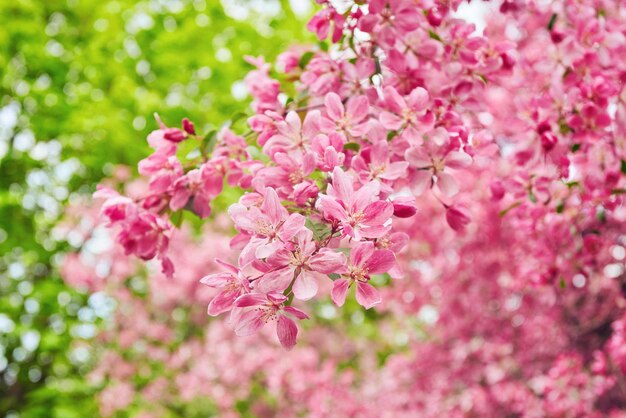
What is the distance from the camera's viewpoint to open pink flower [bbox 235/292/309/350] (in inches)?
A: 40.3

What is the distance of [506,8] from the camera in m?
1.98

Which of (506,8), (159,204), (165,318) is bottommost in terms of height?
(165,318)

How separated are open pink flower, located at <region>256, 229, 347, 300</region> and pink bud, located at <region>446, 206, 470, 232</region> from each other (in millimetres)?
606

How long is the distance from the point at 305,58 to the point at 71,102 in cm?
415

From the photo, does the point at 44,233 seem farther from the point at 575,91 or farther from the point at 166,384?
the point at 575,91

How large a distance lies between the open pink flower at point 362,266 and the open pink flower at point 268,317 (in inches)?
3.4

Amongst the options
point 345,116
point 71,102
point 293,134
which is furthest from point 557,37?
point 71,102

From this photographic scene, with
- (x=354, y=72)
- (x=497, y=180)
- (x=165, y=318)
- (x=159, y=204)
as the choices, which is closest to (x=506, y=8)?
(x=497, y=180)

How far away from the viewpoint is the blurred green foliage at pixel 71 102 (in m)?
5.16

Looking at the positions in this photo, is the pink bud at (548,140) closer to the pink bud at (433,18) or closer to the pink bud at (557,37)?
the pink bud at (557,37)

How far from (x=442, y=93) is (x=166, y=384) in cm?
567

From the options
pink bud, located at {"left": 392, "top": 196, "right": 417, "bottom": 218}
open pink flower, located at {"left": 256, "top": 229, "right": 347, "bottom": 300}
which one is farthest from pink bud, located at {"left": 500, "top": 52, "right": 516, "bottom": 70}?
open pink flower, located at {"left": 256, "top": 229, "right": 347, "bottom": 300}

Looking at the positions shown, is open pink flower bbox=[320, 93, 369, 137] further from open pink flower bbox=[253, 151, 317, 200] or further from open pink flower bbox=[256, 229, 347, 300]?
open pink flower bbox=[256, 229, 347, 300]

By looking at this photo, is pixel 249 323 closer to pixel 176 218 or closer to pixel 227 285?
pixel 227 285
